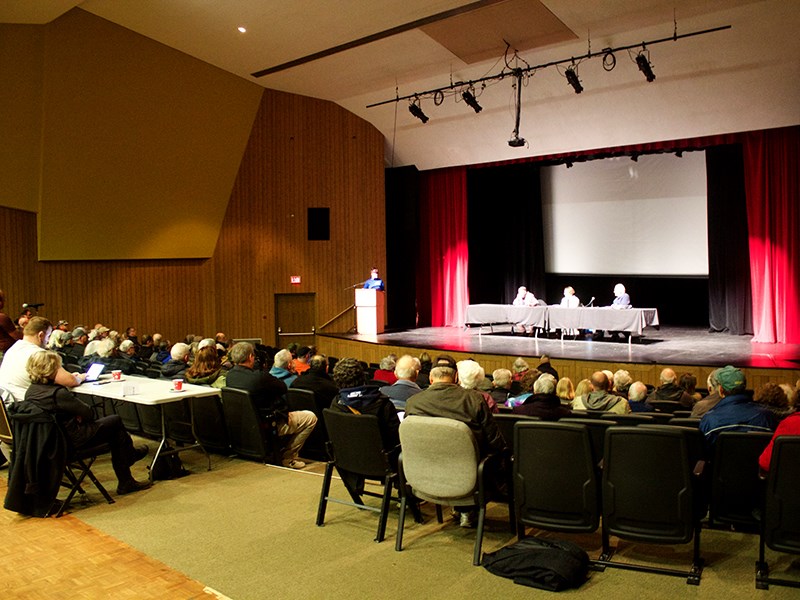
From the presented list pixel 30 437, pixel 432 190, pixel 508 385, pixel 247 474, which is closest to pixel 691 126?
pixel 432 190

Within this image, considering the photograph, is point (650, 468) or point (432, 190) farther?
point (432, 190)

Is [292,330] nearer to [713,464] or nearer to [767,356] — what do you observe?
[767,356]

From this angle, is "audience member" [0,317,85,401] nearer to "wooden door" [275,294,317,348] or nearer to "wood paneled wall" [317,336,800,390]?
"wood paneled wall" [317,336,800,390]

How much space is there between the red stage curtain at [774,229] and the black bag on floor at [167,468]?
9757 millimetres

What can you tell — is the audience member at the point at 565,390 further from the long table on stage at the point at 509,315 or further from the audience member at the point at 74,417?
the long table on stage at the point at 509,315

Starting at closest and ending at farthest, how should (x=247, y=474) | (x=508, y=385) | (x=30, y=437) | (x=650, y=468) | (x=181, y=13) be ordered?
(x=650, y=468) < (x=30, y=437) < (x=247, y=474) < (x=508, y=385) < (x=181, y=13)

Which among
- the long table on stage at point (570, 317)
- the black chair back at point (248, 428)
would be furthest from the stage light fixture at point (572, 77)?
the black chair back at point (248, 428)

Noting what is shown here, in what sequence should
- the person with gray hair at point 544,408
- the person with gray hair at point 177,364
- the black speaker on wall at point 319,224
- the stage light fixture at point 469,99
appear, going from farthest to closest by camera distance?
the black speaker on wall at point 319,224 → the stage light fixture at point 469,99 → the person with gray hair at point 177,364 → the person with gray hair at point 544,408

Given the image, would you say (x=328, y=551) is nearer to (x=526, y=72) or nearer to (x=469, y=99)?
(x=469, y=99)

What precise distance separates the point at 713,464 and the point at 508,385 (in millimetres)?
2416

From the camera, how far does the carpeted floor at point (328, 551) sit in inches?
129

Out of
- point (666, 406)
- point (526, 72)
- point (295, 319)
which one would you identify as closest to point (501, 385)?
point (666, 406)

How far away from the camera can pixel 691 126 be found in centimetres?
1145

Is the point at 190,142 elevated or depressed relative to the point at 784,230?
elevated
